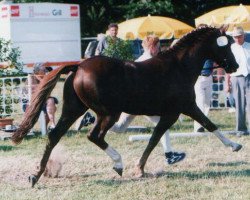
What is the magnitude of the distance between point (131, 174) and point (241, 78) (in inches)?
171

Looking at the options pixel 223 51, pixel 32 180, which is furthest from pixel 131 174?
pixel 223 51

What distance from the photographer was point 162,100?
775 cm

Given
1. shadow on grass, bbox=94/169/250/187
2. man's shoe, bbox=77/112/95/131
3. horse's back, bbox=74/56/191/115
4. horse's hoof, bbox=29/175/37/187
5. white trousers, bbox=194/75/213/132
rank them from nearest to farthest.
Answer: horse's hoof, bbox=29/175/37/187
horse's back, bbox=74/56/191/115
shadow on grass, bbox=94/169/250/187
white trousers, bbox=194/75/213/132
man's shoe, bbox=77/112/95/131

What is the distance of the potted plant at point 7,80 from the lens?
1251cm

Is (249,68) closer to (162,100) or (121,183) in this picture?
(162,100)

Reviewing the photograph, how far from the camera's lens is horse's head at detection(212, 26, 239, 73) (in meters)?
8.30

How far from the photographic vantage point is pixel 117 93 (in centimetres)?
755

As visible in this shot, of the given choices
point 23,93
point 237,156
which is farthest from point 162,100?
point 23,93

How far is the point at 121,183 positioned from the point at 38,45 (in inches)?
776

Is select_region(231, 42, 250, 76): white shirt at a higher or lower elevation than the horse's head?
lower

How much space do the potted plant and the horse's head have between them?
5356mm

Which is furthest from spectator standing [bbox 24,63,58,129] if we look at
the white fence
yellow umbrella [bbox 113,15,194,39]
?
yellow umbrella [bbox 113,15,194,39]

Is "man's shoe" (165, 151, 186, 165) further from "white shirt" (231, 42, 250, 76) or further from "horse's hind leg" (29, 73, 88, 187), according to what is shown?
"white shirt" (231, 42, 250, 76)

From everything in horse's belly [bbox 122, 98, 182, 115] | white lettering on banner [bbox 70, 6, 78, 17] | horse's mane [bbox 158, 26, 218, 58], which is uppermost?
horse's mane [bbox 158, 26, 218, 58]
